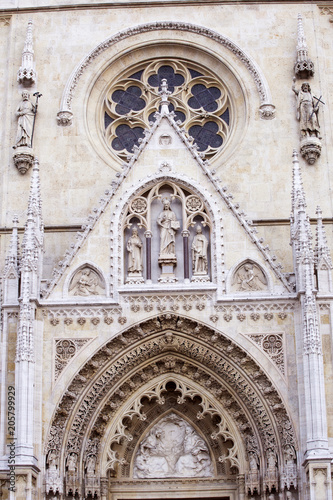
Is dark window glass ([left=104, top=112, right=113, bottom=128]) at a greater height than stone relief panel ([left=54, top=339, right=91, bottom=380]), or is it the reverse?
dark window glass ([left=104, top=112, right=113, bottom=128])

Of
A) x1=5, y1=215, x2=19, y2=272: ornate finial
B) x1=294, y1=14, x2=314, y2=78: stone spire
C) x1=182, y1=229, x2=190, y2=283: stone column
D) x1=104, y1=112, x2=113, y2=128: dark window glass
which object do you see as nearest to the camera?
x1=5, y1=215, x2=19, y2=272: ornate finial

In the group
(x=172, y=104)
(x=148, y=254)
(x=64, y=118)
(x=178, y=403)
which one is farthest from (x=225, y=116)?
(x=178, y=403)

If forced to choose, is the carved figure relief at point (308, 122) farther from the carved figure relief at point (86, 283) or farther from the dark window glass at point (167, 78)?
the carved figure relief at point (86, 283)

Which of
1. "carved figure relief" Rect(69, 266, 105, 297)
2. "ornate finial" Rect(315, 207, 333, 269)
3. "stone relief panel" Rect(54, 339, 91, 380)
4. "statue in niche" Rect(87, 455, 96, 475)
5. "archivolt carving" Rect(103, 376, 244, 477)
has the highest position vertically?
"ornate finial" Rect(315, 207, 333, 269)

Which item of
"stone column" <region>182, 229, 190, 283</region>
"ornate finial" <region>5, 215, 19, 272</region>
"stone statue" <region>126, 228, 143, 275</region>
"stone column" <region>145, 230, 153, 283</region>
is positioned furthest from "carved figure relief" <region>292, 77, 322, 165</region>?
"ornate finial" <region>5, 215, 19, 272</region>

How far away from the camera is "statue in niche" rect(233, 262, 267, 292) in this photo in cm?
1925

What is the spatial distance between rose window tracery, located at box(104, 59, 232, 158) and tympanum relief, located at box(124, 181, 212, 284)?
2205 mm

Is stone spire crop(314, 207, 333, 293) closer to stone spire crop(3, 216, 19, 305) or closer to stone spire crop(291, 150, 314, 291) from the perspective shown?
stone spire crop(291, 150, 314, 291)

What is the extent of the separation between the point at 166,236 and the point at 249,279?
1671mm

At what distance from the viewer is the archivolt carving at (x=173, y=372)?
18.6 meters

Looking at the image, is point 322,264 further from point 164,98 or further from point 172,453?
point 164,98

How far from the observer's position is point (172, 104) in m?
22.6

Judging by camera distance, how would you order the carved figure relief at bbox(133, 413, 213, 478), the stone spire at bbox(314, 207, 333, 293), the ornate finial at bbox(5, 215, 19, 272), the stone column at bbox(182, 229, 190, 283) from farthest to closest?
the carved figure relief at bbox(133, 413, 213, 478) < the stone column at bbox(182, 229, 190, 283) < the ornate finial at bbox(5, 215, 19, 272) < the stone spire at bbox(314, 207, 333, 293)

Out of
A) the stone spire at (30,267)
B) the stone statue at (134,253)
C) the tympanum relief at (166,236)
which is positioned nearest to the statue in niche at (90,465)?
the stone spire at (30,267)
